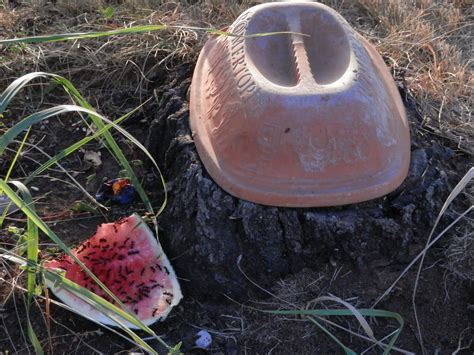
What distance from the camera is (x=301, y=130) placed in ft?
8.01

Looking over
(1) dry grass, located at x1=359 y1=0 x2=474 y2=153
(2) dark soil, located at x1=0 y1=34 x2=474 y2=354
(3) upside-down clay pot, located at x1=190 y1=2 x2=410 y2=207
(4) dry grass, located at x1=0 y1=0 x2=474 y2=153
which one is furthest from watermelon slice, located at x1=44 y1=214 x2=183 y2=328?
(1) dry grass, located at x1=359 y1=0 x2=474 y2=153

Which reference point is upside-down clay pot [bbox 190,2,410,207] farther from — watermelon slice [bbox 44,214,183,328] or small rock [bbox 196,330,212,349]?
small rock [bbox 196,330,212,349]

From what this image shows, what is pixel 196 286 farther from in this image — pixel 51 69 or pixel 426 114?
pixel 51 69

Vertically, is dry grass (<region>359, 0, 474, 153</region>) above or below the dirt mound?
below

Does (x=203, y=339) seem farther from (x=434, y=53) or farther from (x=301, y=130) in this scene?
(x=434, y=53)

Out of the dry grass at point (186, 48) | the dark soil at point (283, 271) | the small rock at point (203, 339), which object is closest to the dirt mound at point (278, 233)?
the dark soil at point (283, 271)

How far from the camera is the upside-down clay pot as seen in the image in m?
2.45

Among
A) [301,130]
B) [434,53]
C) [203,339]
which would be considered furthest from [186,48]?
[203,339]

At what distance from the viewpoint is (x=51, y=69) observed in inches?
145

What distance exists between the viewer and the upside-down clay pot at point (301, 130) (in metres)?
2.45

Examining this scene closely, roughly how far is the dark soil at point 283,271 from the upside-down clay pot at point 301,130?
0.26 feet

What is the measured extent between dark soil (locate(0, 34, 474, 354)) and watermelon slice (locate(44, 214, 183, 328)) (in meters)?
0.07

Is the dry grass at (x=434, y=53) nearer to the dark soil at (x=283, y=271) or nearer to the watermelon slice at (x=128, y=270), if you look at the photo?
the dark soil at (x=283, y=271)

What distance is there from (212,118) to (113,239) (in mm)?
607
